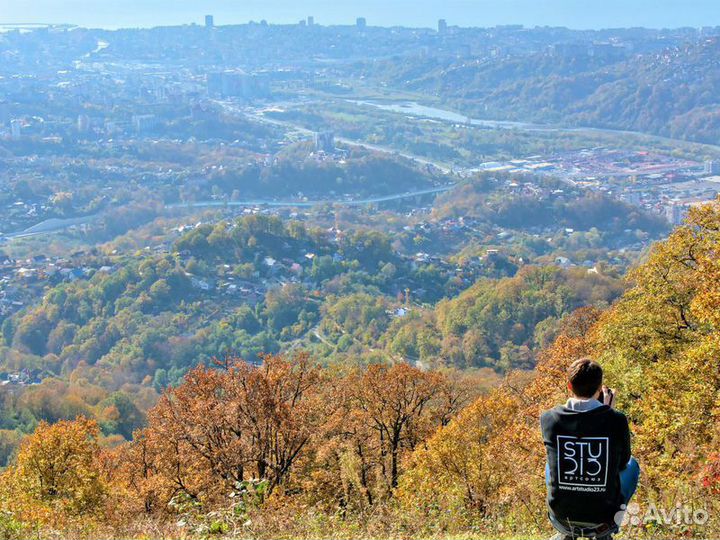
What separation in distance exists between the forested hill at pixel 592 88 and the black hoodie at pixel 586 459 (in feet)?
365

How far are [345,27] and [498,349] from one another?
162 meters

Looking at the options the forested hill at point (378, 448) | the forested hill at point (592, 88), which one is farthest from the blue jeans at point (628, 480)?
the forested hill at point (592, 88)

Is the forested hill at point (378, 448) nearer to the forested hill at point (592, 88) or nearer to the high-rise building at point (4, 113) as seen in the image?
the high-rise building at point (4, 113)

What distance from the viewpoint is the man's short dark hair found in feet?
13.9

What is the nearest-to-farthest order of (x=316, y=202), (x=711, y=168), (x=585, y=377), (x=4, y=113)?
(x=585, y=377), (x=316, y=202), (x=711, y=168), (x=4, y=113)

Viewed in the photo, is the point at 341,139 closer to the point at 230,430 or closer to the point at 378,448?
the point at 378,448

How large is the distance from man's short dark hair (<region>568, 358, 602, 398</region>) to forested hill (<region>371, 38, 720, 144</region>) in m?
111

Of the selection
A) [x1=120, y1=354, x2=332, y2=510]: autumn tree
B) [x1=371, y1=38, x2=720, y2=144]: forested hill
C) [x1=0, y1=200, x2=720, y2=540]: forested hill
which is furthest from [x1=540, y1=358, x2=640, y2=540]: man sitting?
[x1=371, y1=38, x2=720, y2=144]: forested hill

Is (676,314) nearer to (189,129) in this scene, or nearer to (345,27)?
(189,129)

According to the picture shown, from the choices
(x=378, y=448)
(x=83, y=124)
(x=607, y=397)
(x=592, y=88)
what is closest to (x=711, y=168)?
(x=592, y=88)

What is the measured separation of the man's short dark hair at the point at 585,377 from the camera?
4230 mm

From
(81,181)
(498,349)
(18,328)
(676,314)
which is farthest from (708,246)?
(81,181)

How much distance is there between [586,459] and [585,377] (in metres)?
0.45

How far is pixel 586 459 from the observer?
433cm
